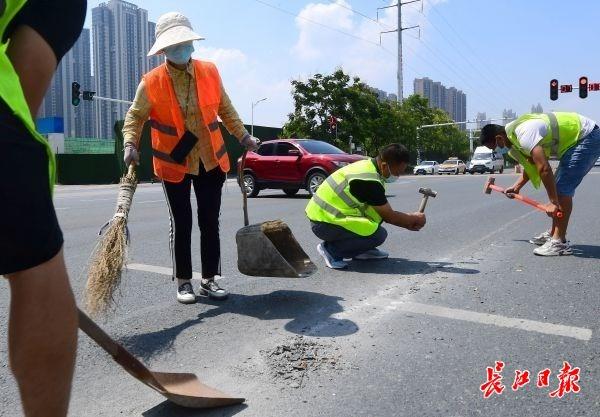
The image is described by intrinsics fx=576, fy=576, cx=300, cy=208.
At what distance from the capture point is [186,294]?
12.6 ft

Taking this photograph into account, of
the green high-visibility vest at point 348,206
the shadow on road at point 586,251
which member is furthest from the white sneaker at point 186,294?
the shadow on road at point 586,251

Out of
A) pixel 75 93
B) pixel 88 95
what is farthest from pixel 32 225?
pixel 88 95

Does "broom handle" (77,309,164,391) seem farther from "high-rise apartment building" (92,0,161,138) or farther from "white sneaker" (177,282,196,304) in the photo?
"high-rise apartment building" (92,0,161,138)

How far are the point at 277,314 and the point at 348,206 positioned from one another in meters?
1.72

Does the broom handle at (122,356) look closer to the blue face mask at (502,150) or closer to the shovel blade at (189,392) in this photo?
the shovel blade at (189,392)

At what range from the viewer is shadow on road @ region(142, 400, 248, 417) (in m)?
2.19

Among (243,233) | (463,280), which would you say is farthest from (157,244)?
(463,280)

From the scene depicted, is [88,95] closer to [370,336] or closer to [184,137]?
[184,137]

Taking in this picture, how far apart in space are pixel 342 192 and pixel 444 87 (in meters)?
136

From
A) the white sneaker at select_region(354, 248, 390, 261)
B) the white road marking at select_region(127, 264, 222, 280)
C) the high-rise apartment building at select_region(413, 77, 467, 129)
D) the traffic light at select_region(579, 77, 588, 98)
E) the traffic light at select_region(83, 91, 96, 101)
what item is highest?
the high-rise apartment building at select_region(413, 77, 467, 129)

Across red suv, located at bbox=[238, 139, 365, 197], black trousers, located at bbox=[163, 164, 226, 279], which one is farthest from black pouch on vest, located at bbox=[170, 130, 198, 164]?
red suv, located at bbox=[238, 139, 365, 197]

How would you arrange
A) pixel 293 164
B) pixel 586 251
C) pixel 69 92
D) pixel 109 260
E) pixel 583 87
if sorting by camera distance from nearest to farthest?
pixel 109 260, pixel 586 251, pixel 293 164, pixel 583 87, pixel 69 92

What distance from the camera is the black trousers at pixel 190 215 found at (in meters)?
3.82

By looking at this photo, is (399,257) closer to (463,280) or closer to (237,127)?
(463,280)
